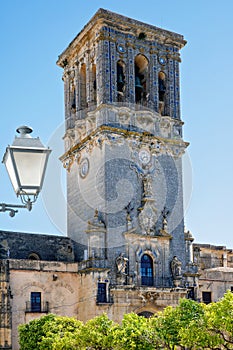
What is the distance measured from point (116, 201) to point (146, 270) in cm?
441

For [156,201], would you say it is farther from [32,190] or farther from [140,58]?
[32,190]

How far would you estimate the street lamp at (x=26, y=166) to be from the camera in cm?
698

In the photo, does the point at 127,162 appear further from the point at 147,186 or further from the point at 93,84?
the point at 93,84

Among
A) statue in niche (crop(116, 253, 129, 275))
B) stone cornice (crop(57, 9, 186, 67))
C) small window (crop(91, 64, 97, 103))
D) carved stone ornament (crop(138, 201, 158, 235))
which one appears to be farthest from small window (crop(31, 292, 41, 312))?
stone cornice (crop(57, 9, 186, 67))

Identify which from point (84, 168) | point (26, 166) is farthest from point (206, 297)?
point (26, 166)

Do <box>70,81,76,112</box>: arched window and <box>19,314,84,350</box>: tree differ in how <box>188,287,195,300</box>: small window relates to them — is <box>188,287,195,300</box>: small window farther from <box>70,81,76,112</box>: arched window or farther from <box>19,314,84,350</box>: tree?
<box>70,81,76,112</box>: arched window

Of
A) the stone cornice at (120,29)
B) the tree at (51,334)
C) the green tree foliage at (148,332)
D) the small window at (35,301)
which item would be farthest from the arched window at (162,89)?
the tree at (51,334)

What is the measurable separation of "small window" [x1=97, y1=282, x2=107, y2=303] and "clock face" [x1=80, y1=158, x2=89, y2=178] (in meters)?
7.15

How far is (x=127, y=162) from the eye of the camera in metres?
36.2

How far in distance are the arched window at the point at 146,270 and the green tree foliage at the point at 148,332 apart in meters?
7.33

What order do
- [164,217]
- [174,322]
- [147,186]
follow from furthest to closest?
[164,217], [147,186], [174,322]

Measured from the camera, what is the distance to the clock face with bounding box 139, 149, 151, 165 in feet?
121

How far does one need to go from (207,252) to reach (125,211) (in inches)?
400

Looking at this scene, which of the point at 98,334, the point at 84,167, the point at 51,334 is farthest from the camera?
the point at 84,167
